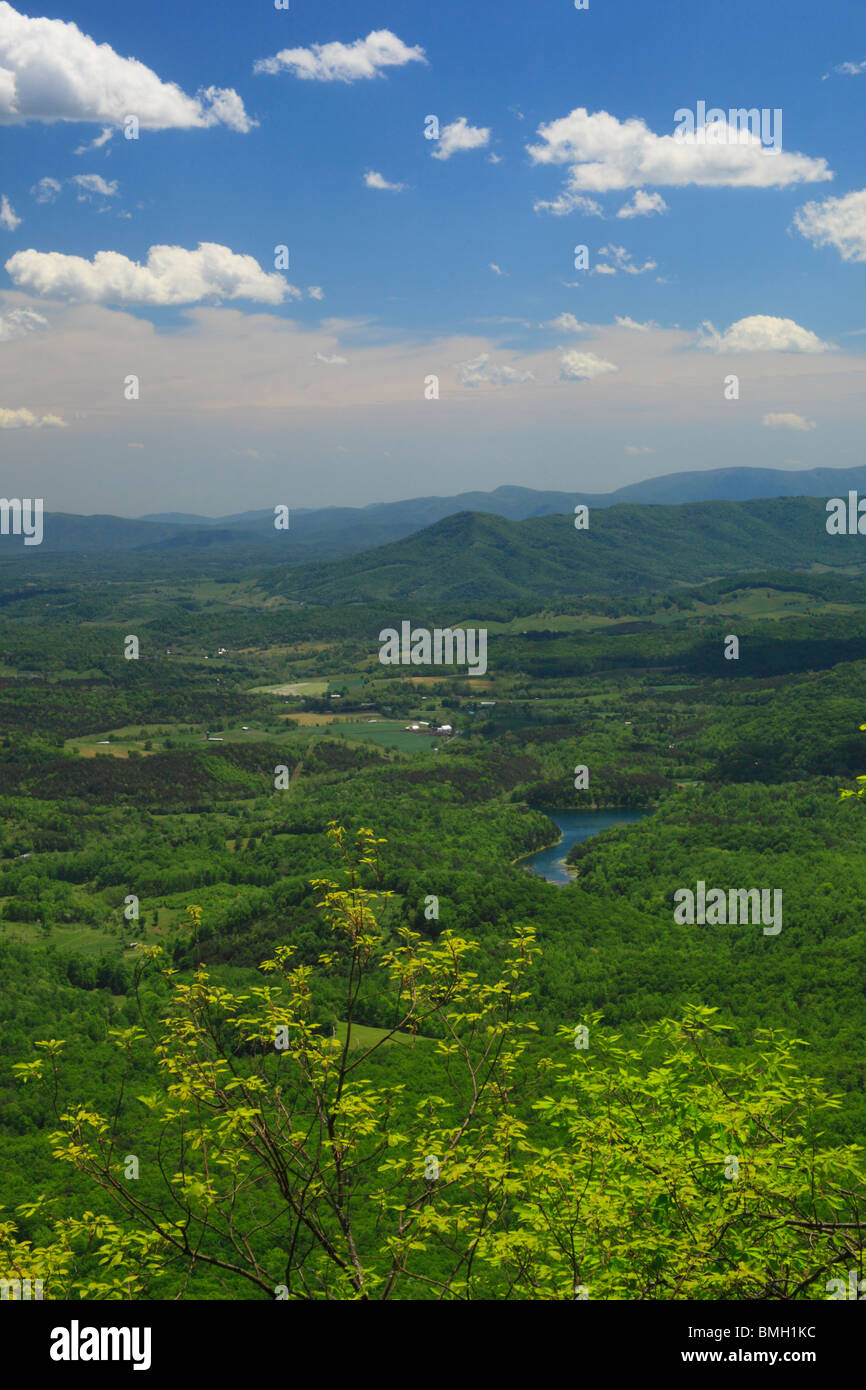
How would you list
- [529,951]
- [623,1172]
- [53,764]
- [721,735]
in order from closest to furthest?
[529,951]
[623,1172]
[53,764]
[721,735]

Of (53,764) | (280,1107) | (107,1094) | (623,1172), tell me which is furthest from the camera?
(53,764)

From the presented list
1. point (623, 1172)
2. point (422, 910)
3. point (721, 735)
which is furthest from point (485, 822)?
point (623, 1172)

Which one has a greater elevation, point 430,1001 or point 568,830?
point 430,1001

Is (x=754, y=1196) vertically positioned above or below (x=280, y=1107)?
below

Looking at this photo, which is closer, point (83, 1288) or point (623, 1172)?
point (83, 1288)

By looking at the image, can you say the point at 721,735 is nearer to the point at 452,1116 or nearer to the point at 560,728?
the point at 560,728

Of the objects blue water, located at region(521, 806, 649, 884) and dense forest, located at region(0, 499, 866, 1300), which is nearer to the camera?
dense forest, located at region(0, 499, 866, 1300)

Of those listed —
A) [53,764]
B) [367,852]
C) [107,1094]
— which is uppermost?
[367,852]

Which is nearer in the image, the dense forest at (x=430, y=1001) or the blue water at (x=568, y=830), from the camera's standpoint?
the dense forest at (x=430, y=1001)
